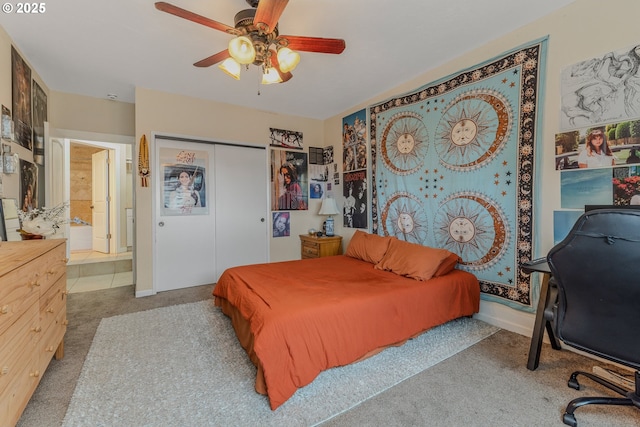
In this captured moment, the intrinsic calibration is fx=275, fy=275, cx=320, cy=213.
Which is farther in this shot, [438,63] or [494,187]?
[438,63]

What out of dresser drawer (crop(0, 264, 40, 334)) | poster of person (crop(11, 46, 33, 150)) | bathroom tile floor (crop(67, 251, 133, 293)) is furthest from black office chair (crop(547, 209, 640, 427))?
bathroom tile floor (crop(67, 251, 133, 293))

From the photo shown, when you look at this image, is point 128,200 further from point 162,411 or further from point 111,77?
point 162,411

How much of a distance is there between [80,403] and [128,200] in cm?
489

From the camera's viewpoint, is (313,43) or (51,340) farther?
(313,43)

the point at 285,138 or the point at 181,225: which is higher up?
the point at 285,138

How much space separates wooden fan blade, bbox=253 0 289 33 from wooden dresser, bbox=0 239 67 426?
1756 mm

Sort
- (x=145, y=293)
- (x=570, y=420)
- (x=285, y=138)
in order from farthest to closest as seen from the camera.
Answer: (x=285, y=138) → (x=145, y=293) → (x=570, y=420)

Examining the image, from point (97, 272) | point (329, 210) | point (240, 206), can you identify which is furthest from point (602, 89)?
point (97, 272)

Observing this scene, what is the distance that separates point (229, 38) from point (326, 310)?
2.44 m

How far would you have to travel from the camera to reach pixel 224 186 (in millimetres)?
4020

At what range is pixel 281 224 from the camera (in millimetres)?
4445

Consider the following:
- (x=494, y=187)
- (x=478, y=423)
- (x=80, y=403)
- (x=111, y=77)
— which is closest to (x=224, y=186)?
(x=111, y=77)

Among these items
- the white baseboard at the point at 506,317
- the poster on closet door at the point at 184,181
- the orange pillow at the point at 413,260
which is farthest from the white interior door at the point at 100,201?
the white baseboard at the point at 506,317

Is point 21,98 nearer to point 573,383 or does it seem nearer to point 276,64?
point 276,64
